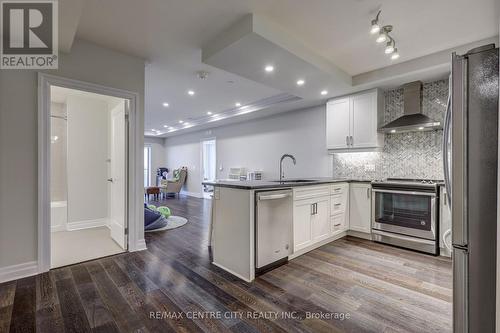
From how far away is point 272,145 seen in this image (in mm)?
6117

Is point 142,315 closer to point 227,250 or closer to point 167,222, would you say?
point 227,250

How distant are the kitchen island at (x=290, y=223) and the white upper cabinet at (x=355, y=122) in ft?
2.27

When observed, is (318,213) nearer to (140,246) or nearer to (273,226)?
(273,226)

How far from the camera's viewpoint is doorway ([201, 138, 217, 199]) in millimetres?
8484

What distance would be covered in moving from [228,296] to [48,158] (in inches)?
97.6

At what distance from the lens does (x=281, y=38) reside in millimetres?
2514

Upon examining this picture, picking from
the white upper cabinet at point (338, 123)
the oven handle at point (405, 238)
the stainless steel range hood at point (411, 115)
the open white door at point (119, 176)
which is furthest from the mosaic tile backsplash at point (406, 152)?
the open white door at point (119, 176)

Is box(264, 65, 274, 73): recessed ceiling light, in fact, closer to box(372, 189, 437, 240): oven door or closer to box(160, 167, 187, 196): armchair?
box(372, 189, 437, 240): oven door

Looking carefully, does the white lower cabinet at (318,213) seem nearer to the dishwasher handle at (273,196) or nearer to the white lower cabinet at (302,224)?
the white lower cabinet at (302,224)

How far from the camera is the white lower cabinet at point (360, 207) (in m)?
3.78

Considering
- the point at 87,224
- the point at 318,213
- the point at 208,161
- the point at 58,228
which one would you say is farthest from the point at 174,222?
the point at 208,161

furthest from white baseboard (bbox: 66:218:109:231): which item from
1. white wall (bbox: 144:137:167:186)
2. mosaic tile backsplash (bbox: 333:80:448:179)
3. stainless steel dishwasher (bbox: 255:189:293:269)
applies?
white wall (bbox: 144:137:167:186)

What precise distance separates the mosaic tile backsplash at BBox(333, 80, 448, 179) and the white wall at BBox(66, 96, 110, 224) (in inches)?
193

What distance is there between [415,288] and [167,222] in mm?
4183
